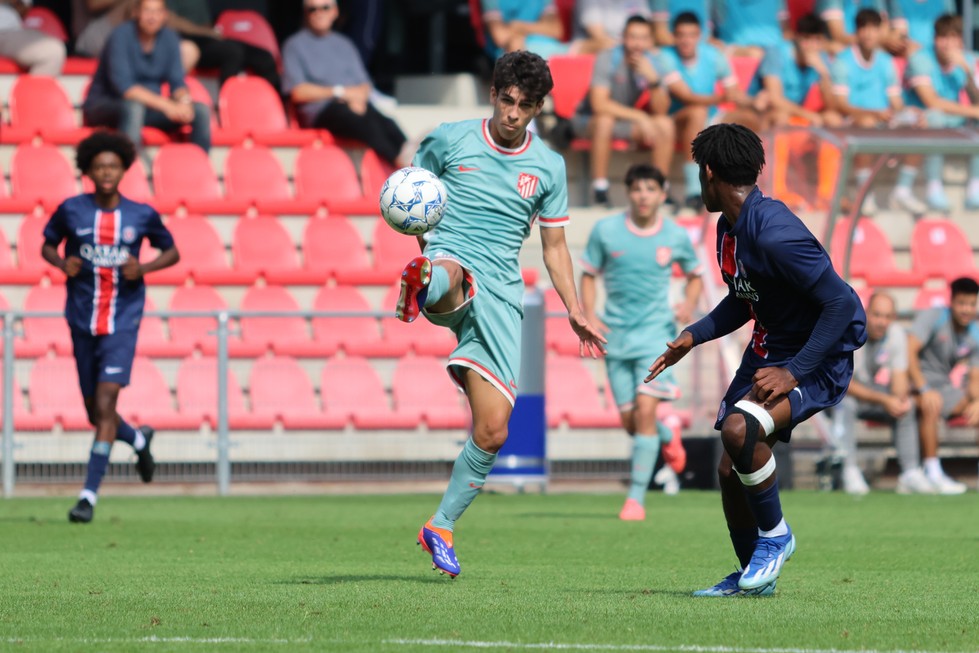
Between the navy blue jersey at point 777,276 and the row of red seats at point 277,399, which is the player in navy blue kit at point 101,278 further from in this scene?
the navy blue jersey at point 777,276

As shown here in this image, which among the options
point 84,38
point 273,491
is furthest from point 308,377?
point 84,38

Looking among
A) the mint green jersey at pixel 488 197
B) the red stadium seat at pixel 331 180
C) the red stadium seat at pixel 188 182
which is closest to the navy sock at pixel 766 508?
the mint green jersey at pixel 488 197

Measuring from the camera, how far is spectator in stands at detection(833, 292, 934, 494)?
1470 centimetres

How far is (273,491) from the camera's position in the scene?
14602mm

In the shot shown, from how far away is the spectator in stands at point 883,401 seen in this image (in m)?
14.7

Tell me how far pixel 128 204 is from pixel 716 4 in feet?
35.4

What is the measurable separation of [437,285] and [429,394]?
7700 mm

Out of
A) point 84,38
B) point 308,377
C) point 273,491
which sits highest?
point 84,38

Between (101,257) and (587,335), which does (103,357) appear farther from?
(587,335)

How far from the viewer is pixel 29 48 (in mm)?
17078

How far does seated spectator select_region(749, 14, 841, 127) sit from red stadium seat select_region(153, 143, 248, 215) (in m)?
5.82

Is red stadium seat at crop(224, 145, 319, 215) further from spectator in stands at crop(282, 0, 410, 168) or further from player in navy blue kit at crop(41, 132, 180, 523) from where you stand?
player in navy blue kit at crop(41, 132, 180, 523)

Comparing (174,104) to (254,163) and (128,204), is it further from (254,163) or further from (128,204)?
(128,204)

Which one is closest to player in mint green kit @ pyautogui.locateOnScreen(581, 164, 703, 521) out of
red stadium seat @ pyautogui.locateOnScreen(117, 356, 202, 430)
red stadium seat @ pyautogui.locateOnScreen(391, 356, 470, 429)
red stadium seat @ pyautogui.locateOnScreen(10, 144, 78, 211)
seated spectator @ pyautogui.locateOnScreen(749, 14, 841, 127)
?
red stadium seat @ pyautogui.locateOnScreen(391, 356, 470, 429)
